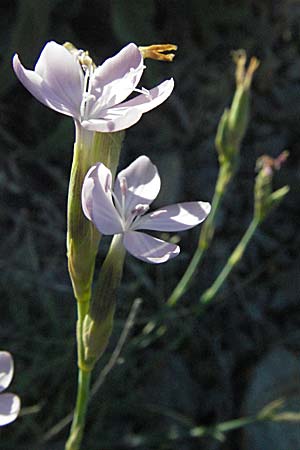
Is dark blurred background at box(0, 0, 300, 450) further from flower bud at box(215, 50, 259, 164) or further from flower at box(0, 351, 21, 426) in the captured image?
flower at box(0, 351, 21, 426)

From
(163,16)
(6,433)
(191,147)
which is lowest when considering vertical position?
(6,433)

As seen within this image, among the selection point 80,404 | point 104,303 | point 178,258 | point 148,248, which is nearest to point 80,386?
point 80,404

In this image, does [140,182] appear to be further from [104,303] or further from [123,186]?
[104,303]

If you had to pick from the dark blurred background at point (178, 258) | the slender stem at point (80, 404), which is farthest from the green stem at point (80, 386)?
the dark blurred background at point (178, 258)

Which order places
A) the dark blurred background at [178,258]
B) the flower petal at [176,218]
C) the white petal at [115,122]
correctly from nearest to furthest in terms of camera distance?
the white petal at [115,122] → the flower petal at [176,218] → the dark blurred background at [178,258]

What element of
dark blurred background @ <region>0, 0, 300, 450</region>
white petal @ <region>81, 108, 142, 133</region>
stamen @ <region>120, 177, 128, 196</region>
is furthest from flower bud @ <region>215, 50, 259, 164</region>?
white petal @ <region>81, 108, 142, 133</region>

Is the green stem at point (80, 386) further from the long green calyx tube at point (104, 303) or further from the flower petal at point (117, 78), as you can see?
the flower petal at point (117, 78)

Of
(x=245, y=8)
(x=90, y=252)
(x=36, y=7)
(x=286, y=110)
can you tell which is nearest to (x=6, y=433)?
(x=90, y=252)

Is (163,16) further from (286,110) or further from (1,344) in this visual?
(1,344)

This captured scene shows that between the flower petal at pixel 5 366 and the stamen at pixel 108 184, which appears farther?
the flower petal at pixel 5 366
